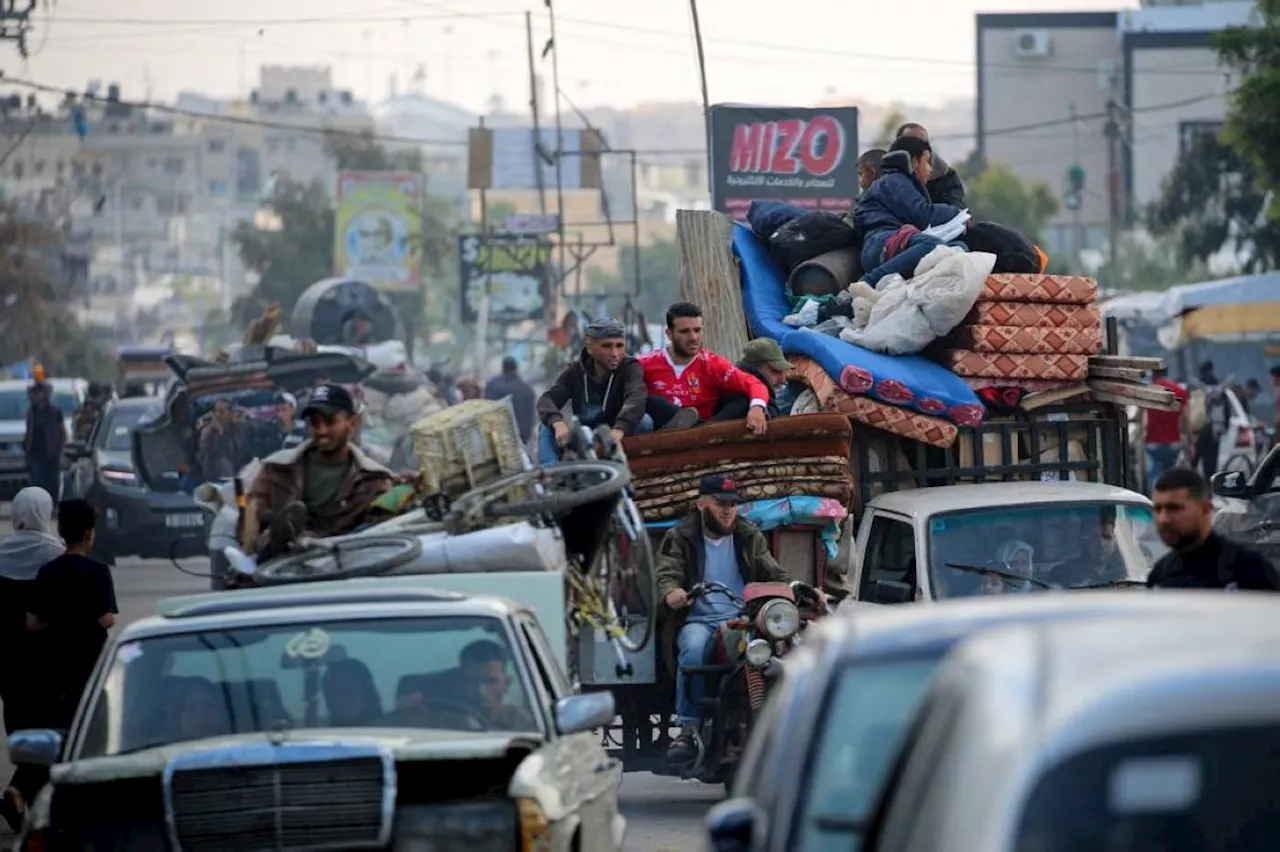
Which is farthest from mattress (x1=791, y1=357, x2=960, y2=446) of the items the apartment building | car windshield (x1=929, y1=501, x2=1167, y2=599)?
the apartment building

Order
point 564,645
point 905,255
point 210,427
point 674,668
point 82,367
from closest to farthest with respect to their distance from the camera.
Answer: point 564,645 → point 674,668 → point 905,255 → point 210,427 → point 82,367

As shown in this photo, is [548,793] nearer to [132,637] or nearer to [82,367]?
[132,637]

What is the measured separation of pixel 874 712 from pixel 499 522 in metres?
5.51

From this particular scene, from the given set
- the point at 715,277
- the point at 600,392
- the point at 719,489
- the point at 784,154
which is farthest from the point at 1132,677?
the point at 784,154

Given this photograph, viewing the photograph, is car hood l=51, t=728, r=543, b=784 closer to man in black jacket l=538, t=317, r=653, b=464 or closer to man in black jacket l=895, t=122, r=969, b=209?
man in black jacket l=538, t=317, r=653, b=464

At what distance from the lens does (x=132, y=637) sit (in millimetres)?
8227

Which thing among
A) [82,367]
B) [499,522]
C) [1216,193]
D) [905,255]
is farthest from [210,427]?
[82,367]

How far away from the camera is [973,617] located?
4914 millimetres

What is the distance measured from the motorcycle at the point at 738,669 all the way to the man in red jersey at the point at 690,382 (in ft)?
5.31

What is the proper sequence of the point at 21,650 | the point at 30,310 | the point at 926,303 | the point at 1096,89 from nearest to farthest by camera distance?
the point at 21,650
the point at 926,303
the point at 30,310
the point at 1096,89

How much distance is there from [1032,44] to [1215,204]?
4979 cm

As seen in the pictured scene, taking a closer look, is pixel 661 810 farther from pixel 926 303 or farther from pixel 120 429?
pixel 120 429

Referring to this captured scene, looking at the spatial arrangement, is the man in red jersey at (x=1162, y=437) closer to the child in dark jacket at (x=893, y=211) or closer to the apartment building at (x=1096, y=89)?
the child in dark jacket at (x=893, y=211)

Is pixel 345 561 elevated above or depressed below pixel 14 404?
above
